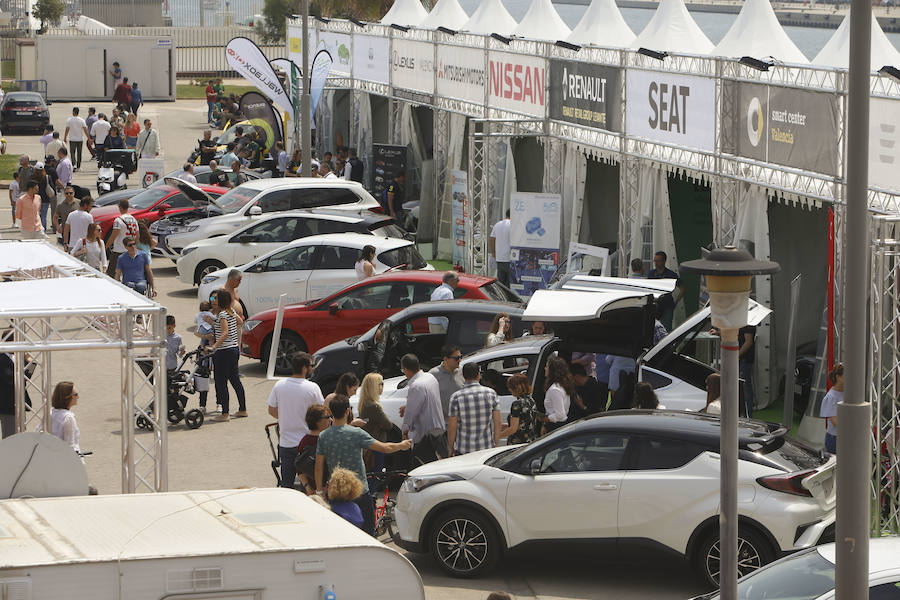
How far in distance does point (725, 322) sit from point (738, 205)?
9805 mm

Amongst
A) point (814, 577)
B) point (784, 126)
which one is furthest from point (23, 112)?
point (814, 577)

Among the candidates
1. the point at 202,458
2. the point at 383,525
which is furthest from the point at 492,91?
the point at 383,525

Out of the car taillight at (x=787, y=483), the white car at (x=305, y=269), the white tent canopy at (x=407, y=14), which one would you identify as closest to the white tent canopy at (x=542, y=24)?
the white tent canopy at (x=407, y=14)

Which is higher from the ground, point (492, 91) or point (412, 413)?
point (492, 91)

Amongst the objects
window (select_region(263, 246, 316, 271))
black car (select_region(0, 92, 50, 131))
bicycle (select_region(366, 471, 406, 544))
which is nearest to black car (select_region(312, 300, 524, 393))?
bicycle (select_region(366, 471, 406, 544))

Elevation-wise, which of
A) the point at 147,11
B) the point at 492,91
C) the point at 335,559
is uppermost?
the point at 147,11

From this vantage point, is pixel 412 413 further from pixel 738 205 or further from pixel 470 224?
pixel 470 224

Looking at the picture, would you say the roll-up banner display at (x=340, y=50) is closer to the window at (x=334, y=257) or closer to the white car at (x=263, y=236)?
the white car at (x=263, y=236)

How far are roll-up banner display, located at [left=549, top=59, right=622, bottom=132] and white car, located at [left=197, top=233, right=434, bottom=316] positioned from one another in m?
3.42

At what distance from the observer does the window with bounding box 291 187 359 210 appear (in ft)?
84.3

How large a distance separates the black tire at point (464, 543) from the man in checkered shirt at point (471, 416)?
1355mm

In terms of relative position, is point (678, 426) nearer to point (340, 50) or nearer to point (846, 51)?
point (846, 51)

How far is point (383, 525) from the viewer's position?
458 inches

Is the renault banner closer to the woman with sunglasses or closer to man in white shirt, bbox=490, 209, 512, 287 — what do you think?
man in white shirt, bbox=490, 209, 512, 287
